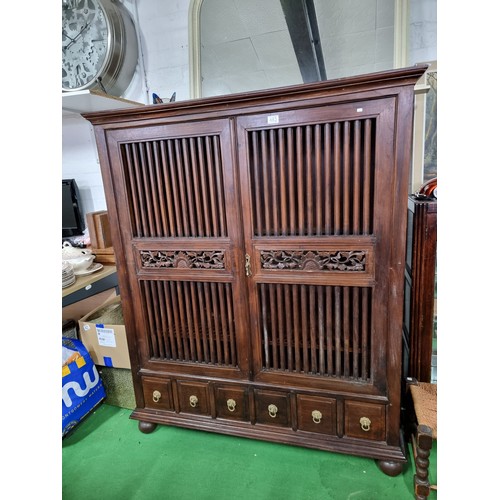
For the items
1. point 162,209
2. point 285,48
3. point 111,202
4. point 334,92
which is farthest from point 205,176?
point 285,48

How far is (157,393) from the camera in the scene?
1716 mm

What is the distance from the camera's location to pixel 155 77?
2.08 metres

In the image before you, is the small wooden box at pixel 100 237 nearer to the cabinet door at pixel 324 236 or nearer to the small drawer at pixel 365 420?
the cabinet door at pixel 324 236

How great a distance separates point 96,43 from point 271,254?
1698 millimetres

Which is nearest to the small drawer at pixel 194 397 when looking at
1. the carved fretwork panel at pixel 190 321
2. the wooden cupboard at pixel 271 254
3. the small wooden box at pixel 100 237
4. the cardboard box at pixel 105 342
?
the wooden cupboard at pixel 271 254

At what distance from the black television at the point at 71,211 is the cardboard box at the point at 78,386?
0.92 m

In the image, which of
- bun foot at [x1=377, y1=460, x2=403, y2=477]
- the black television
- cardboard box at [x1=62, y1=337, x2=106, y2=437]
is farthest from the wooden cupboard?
the black television

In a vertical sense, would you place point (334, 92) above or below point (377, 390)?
above

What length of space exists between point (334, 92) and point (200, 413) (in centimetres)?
162

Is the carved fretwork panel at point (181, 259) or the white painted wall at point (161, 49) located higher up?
the white painted wall at point (161, 49)

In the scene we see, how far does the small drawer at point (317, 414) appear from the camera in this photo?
4.84ft

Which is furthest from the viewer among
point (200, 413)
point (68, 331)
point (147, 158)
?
point (68, 331)

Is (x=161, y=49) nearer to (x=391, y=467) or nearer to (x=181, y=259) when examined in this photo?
(x=181, y=259)

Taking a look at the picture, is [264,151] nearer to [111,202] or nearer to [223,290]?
[223,290]
